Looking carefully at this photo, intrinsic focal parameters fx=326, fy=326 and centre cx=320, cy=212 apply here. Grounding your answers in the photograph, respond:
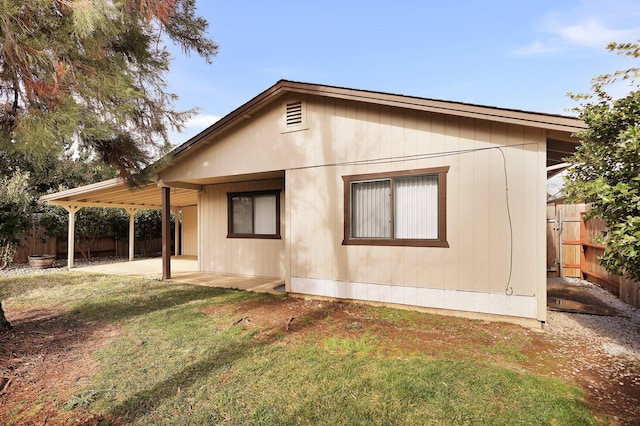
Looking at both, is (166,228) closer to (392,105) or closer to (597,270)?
(392,105)

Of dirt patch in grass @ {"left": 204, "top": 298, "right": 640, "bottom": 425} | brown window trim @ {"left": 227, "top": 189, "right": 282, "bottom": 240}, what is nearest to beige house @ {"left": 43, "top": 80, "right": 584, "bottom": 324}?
dirt patch in grass @ {"left": 204, "top": 298, "right": 640, "bottom": 425}

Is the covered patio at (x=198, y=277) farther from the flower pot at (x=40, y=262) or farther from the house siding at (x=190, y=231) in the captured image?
the house siding at (x=190, y=231)

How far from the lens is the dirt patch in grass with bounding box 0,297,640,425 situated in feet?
9.43

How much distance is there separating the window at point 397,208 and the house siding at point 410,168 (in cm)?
14

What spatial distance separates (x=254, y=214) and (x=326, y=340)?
5.42 meters

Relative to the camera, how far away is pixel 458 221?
17.4 ft

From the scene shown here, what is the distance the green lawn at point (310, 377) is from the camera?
2611 millimetres

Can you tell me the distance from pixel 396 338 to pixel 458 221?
2188mm

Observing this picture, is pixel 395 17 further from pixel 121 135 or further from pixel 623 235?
pixel 623 235

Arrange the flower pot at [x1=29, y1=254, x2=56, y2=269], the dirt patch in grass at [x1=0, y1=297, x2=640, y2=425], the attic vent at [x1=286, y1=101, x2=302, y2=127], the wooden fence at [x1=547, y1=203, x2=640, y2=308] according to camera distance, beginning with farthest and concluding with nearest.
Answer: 1. the flower pot at [x1=29, y1=254, x2=56, y2=269]
2. the wooden fence at [x1=547, y1=203, x2=640, y2=308]
3. the attic vent at [x1=286, y1=101, x2=302, y2=127]
4. the dirt patch in grass at [x1=0, y1=297, x2=640, y2=425]

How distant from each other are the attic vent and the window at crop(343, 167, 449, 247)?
1.66 meters

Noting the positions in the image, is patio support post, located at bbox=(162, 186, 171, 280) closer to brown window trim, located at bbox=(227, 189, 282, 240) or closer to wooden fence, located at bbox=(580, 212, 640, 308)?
brown window trim, located at bbox=(227, 189, 282, 240)

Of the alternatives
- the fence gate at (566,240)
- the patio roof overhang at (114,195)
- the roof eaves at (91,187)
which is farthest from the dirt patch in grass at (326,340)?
the fence gate at (566,240)

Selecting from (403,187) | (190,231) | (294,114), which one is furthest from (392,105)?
(190,231)
